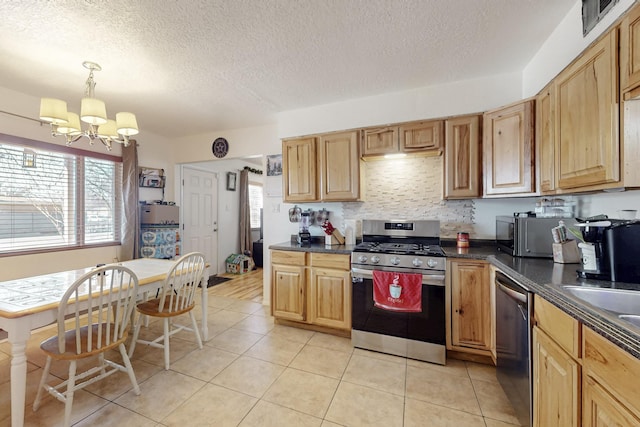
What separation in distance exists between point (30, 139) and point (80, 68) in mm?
1188

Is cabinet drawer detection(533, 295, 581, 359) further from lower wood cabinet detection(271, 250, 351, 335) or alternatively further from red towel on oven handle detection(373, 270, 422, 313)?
lower wood cabinet detection(271, 250, 351, 335)

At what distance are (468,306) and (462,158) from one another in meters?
1.28

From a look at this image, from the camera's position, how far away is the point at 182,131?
3.86m

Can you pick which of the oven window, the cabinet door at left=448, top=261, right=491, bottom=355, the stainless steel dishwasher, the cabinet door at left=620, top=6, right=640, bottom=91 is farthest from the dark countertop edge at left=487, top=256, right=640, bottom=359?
the cabinet door at left=620, top=6, right=640, bottom=91

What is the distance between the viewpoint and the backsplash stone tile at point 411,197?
8.76 feet

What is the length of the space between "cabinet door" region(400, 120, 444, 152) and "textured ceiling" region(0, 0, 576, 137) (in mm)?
381

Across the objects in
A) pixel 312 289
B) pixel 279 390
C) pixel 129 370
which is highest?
pixel 312 289

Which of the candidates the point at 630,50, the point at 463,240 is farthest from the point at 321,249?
the point at 630,50

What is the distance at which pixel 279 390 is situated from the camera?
72.0 inches

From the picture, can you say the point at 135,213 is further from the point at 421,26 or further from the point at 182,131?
the point at 421,26

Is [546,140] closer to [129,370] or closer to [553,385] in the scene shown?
[553,385]

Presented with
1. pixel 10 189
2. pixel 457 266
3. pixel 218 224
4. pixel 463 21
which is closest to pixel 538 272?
pixel 457 266

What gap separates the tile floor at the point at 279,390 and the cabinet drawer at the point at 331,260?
74cm

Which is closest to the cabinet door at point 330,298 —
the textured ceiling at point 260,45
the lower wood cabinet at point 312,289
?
the lower wood cabinet at point 312,289
